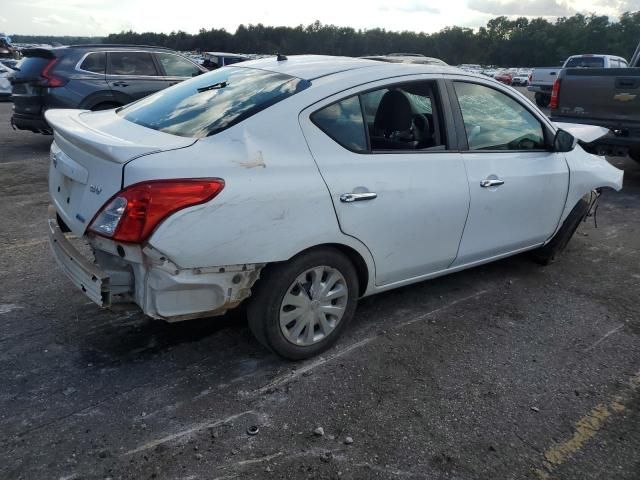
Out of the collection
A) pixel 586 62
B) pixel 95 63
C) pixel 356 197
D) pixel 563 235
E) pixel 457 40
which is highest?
pixel 457 40

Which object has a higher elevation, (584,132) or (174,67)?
(174,67)

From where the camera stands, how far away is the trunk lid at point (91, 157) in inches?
105

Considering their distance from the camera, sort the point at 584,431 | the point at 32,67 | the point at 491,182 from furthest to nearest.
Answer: the point at 32,67
the point at 491,182
the point at 584,431

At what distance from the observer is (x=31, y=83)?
29.3 ft

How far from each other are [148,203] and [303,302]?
3.44 ft

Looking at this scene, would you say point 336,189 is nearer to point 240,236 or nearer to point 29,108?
point 240,236

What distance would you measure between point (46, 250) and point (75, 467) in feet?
9.35

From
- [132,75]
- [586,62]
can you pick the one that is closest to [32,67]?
[132,75]

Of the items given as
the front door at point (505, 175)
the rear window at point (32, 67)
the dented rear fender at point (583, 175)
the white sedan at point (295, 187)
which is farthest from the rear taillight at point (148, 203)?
the rear window at point (32, 67)

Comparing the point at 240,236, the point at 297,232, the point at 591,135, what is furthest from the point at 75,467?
the point at 591,135

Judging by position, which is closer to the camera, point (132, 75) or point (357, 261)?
point (357, 261)

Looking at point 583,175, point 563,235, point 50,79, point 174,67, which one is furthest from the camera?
point 174,67

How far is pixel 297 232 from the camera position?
2875mm

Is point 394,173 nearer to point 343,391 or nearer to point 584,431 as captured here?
point 343,391
